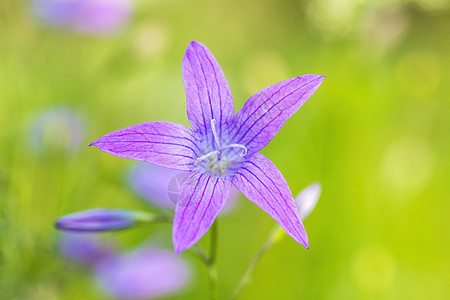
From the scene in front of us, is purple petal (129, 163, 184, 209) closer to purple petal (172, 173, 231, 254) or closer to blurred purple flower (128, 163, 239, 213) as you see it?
blurred purple flower (128, 163, 239, 213)

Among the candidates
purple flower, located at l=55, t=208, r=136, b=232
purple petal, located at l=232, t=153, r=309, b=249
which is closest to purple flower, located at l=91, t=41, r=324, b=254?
purple petal, located at l=232, t=153, r=309, b=249

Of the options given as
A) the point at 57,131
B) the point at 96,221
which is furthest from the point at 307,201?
the point at 57,131

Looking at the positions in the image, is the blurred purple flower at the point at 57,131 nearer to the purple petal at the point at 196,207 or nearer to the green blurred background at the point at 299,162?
the green blurred background at the point at 299,162

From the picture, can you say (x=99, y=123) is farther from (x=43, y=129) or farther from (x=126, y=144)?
(x=126, y=144)

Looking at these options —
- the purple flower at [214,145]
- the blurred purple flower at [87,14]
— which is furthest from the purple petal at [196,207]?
the blurred purple flower at [87,14]

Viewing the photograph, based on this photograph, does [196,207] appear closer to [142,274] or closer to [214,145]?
[214,145]

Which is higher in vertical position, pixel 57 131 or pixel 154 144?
pixel 154 144

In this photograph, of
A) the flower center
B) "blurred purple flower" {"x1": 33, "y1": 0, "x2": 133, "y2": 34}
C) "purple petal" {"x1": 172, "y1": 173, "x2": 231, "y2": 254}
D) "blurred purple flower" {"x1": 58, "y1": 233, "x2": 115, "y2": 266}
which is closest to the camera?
"purple petal" {"x1": 172, "y1": 173, "x2": 231, "y2": 254}

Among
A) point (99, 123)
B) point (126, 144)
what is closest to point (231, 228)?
point (99, 123)
